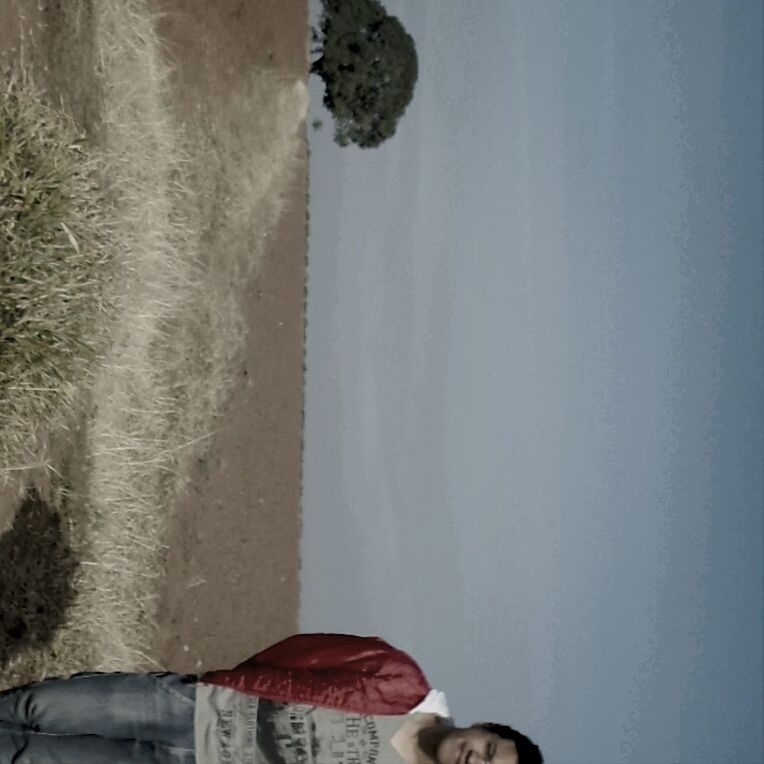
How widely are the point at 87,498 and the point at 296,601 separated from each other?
3.66m

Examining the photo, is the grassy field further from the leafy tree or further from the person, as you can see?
the leafy tree

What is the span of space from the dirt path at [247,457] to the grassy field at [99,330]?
12.7 inches

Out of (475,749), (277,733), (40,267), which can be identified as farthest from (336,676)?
(40,267)

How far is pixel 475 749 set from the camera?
7.93 feet

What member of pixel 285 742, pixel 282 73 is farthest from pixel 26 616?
pixel 282 73

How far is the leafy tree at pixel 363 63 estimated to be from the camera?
10.5m

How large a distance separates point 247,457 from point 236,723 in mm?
4022

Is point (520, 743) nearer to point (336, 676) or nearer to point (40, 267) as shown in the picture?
point (336, 676)

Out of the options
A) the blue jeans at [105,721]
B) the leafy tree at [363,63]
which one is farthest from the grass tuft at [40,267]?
the leafy tree at [363,63]

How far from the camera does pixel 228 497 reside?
5.94 m

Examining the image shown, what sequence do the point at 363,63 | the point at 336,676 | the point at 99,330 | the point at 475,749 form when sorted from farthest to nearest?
the point at 363,63 < the point at 99,330 < the point at 336,676 < the point at 475,749

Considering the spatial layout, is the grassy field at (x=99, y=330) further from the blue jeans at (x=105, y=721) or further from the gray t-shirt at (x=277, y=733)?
the gray t-shirt at (x=277, y=733)

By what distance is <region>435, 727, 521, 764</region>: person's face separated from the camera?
241 cm

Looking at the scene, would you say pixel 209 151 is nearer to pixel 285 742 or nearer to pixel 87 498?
pixel 87 498
